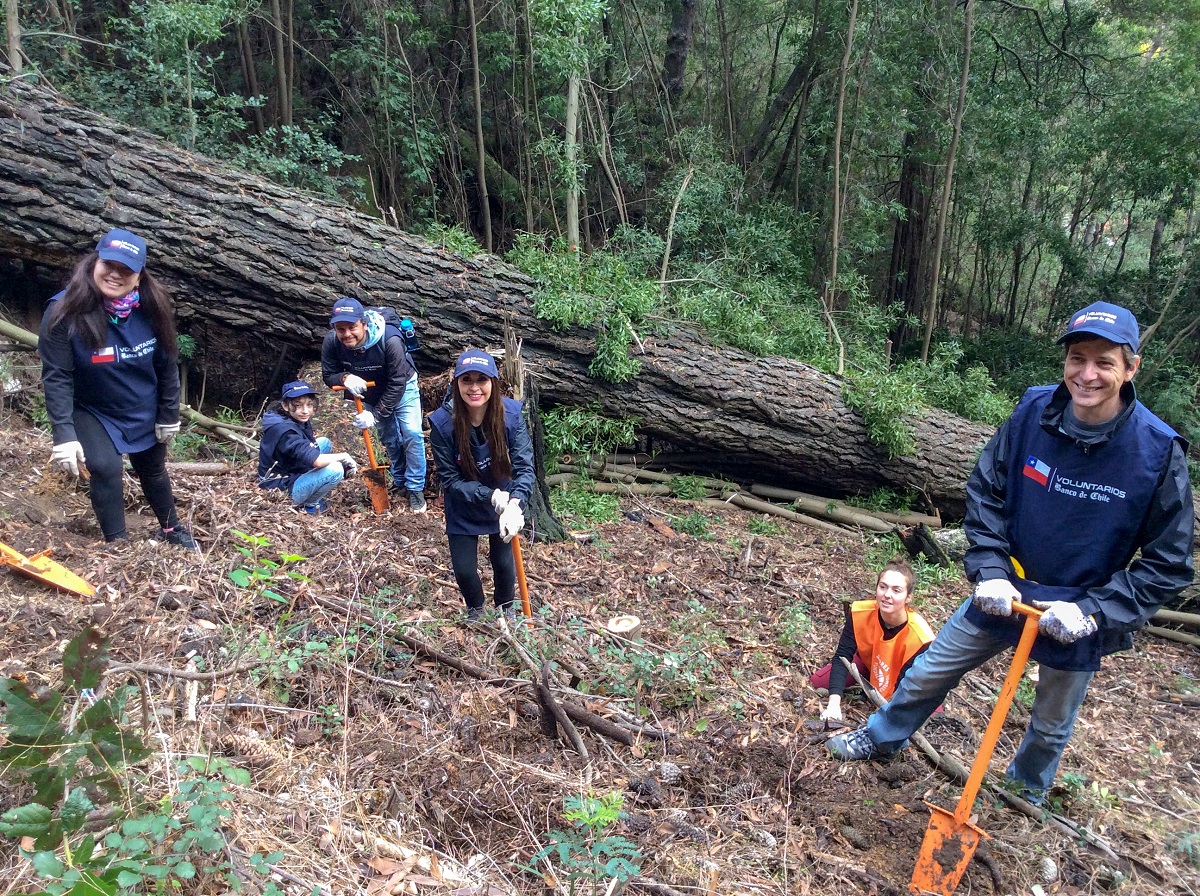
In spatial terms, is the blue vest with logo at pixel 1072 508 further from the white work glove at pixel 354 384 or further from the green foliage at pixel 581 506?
the white work glove at pixel 354 384

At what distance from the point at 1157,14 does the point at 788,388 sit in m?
10.2

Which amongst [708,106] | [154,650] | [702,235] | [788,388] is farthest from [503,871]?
[708,106]

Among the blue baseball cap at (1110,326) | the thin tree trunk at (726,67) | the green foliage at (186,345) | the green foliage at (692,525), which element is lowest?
the green foliage at (692,525)

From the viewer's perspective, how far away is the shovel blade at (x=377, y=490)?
5.75 metres

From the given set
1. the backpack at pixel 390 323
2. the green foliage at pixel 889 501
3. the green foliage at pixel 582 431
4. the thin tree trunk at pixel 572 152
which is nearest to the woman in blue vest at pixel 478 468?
the backpack at pixel 390 323

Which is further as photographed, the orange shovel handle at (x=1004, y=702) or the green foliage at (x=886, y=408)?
the green foliage at (x=886, y=408)

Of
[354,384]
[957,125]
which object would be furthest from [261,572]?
[957,125]

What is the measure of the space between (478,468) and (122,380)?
6.12 feet

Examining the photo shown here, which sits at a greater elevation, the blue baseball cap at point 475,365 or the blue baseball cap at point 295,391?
the blue baseball cap at point 475,365

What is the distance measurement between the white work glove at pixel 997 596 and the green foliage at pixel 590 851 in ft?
5.09

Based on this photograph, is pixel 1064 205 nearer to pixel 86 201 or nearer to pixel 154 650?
pixel 86 201

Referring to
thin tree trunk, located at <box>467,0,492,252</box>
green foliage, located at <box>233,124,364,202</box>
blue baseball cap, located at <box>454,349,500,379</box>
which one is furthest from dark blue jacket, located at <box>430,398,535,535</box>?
thin tree trunk, located at <box>467,0,492,252</box>

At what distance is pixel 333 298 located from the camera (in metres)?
6.57

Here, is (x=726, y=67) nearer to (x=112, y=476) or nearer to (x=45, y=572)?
(x=112, y=476)
